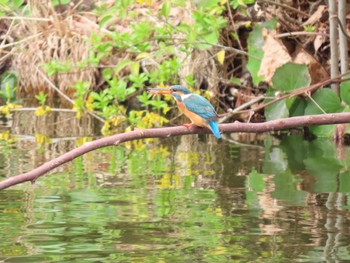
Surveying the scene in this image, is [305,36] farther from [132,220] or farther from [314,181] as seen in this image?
[132,220]

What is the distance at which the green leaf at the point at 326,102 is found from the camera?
7.47 metres

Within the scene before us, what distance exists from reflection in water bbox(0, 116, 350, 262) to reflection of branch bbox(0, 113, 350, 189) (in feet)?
1.69

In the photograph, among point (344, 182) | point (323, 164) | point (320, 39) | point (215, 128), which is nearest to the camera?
point (215, 128)

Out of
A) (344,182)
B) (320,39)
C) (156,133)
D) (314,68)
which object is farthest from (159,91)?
(320,39)

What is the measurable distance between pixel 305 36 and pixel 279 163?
2.31 metres

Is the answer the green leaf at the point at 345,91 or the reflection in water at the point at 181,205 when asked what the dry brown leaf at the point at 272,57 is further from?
the reflection in water at the point at 181,205

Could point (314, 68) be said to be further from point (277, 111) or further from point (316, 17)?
point (277, 111)

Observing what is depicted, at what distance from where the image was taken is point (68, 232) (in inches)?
177

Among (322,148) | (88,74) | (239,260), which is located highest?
(88,74)

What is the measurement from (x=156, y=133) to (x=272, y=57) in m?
4.41

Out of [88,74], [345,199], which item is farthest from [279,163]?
[88,74]

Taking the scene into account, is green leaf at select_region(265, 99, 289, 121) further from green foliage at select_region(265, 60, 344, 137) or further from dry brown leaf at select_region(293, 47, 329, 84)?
dry brown leaf at select_region(293, 47, 329, 84)

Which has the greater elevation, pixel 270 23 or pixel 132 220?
pixel 270 23

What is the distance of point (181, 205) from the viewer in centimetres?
512
